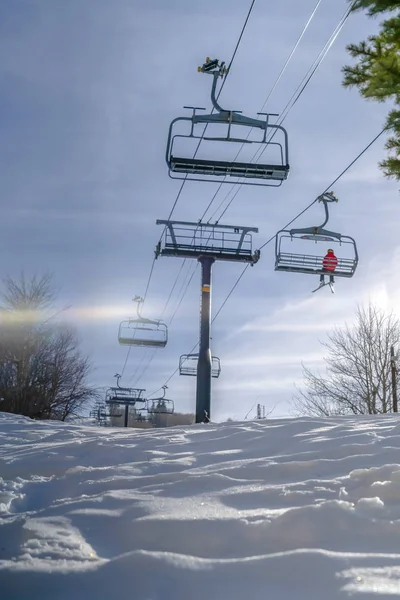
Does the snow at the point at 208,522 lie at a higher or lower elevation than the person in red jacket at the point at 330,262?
lower

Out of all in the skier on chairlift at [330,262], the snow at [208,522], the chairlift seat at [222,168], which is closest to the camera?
the snow at [208,522]

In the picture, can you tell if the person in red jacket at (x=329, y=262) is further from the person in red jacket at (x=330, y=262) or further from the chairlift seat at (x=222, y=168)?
the chairlift seat at (x=222, y=168)

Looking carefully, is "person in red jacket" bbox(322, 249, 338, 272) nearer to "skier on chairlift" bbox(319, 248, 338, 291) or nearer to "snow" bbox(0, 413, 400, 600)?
"skier on chairlift" bbox(319, 248, 338, 291)

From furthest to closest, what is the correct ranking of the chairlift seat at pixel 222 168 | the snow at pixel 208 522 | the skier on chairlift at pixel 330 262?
the skier on chairlift at pixel 330 262, the chairlift seat at pixel 222 168, the snow at pixel 208 522

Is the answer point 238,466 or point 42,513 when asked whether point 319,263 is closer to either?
point 238,466

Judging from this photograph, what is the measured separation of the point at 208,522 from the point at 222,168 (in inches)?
333

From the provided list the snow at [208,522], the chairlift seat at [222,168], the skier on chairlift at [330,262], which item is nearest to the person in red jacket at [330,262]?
the skier on chairlift at [330,262]

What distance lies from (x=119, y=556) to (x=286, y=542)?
0.85 metres

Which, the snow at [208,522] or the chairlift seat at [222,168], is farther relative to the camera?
the chairlift seat at [222,168]

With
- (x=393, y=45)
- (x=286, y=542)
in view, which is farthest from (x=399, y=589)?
(x=393, y=45)

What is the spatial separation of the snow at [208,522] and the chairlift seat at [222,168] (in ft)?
20.2

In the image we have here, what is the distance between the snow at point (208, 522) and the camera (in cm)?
264

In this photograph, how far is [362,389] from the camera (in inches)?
1213

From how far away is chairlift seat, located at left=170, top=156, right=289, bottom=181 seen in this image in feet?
36.1
